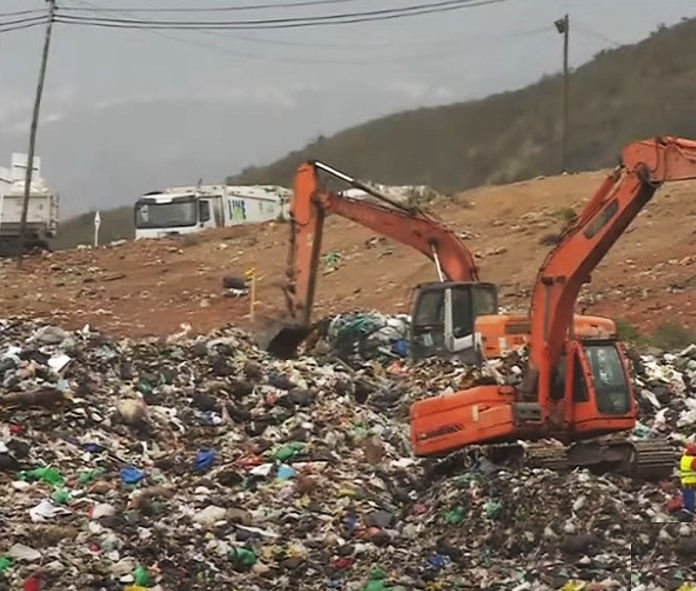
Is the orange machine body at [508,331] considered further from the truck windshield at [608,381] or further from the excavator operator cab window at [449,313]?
the truck windshield at [608,381]

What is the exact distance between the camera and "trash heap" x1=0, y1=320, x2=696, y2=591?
9.02 meters

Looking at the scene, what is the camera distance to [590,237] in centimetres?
1045

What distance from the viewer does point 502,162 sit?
6612cm

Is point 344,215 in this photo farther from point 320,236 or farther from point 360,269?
point 360,269

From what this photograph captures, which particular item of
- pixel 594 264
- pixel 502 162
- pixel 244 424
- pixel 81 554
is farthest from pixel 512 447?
pixel 502 162

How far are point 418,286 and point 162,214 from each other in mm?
18413

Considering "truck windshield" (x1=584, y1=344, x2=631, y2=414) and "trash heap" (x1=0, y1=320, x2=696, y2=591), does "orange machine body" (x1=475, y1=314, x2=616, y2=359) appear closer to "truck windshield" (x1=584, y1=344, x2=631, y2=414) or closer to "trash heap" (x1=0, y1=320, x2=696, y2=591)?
"trash heap" (x1=0, y1=320, x2=696, y2=591)

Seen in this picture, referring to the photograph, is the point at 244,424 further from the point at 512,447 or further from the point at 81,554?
the point at 81,554

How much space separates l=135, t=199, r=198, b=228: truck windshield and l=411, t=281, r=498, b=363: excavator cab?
60.4 ft

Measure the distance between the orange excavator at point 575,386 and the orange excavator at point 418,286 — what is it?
140 inches

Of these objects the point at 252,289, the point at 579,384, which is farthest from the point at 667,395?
the point at 252,289

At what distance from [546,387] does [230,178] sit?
212ft

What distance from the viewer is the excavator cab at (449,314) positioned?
15.5 m

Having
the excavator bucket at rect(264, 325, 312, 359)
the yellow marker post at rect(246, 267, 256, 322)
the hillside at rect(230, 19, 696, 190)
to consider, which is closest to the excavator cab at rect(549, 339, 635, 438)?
the excavator bucket at rect(264, 325, 312, 359)
